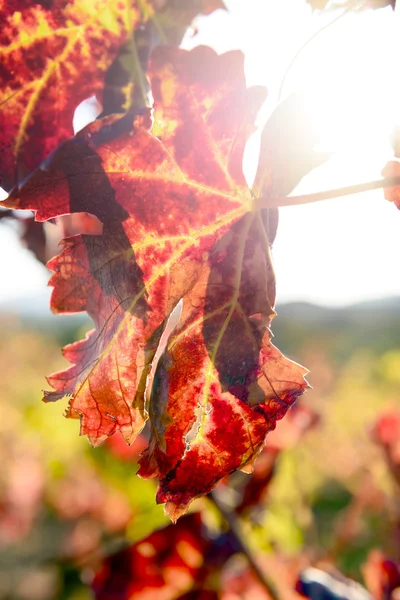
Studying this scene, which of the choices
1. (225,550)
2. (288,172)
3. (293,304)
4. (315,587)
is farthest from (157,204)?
(293,304)

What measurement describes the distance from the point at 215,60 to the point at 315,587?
46.7 inches

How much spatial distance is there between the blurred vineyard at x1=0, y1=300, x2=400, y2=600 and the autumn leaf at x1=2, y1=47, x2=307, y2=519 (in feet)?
3.10

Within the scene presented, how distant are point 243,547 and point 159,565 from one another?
374 mm

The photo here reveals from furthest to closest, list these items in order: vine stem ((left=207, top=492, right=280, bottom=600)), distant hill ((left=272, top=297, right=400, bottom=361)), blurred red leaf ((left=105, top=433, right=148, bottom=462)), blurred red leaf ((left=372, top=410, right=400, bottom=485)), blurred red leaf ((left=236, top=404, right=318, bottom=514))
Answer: distant hill ((left=272, top=297, right=400, bottom=361)) < blurred red leaf ((left=105, top=433, right=148, bottom=462)) < blurred red leaf ((left=372, top=410, right=400, bottom=485)) < blurred red leaf ((left=236, top=404, right=318, bottom=514)) < vine stem ((left=207, top=492, right=280, bottom=600))

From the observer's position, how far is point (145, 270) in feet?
2.73

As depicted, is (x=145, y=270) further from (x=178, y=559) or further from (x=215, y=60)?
(x=178, y=559)

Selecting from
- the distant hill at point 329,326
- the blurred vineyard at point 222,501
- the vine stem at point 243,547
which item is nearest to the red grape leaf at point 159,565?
the blurred vineyard at point 222,501

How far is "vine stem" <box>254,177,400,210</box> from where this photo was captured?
74 centimetres

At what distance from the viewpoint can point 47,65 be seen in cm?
83

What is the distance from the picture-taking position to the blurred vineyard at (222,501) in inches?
75.2

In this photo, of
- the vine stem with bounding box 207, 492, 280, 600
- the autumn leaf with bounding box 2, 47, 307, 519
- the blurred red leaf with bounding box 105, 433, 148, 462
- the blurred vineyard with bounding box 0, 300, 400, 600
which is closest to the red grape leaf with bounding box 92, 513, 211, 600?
the blurred vineyard with bounding box 0, 300, 400, 600

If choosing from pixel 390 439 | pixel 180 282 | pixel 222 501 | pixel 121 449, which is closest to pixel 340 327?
pixel 121 449

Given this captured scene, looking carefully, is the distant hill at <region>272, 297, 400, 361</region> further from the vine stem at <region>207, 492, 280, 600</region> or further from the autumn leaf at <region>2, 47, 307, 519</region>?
the autumn leaf at <region>2, 47, 307, 519</region>

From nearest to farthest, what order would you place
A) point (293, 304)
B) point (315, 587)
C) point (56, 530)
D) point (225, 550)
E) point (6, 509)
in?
point (315, 587), point (225, 550), point (6, 509), point (56, 530), point (293, 304)
